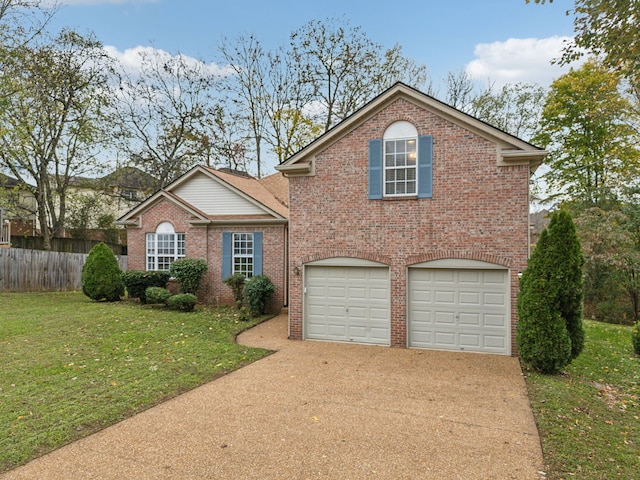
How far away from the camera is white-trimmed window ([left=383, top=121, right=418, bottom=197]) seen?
10531 millimetres

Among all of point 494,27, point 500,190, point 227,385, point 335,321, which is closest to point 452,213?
point 500,190

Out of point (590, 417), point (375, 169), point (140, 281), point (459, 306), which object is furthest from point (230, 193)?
point (590, 417)

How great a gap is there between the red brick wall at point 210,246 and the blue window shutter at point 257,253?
139mm

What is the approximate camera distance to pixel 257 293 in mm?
13875

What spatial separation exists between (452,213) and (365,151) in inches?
110

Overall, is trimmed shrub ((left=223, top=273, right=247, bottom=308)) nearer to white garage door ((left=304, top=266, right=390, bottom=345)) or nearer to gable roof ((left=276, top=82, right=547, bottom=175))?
white garage door ((left=304, top=266, right=390, bottom=345))

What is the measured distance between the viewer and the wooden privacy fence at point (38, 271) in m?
18.1

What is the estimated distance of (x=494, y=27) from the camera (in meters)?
11.2

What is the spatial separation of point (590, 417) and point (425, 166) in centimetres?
638

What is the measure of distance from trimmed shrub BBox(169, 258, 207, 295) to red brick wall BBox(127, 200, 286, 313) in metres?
0.55

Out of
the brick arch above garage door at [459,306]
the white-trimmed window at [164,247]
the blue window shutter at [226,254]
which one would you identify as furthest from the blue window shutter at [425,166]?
the white-trimmed window at [164,247]

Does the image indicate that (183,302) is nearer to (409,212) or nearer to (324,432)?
(409,212)

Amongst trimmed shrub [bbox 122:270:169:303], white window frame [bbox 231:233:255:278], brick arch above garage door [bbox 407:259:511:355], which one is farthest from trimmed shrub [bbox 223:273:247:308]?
brick arch above garage door [bbox 407:259:511:355]

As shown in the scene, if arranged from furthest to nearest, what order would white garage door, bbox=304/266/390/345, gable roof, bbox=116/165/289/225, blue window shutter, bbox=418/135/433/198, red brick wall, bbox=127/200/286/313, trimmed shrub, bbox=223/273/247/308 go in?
gable roof, bbox=116/165/289/225, red brick wall, bbox=127/200/286/313, trimmed shrub, bbox=223/273/247/308, white garage door, bbox=304/266/390/345, blue window shutter, bbox=418/135/433/198
